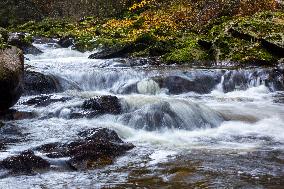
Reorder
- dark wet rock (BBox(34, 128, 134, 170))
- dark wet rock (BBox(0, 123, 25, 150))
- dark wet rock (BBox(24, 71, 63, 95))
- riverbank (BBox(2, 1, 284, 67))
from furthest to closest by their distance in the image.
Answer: riverbank (BBox(2, 1, 284, 67)) → dark wet rock (BBox(24, 71, 63, 95)) → dark wet rock (BBox(0, 123, 25, 150)) → dark wet rock (BBox(34, 128, 134, 170))

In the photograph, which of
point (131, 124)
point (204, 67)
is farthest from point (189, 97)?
point (131, 124)

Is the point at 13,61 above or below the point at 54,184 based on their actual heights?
above

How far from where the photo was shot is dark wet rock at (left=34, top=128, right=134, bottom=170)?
5.76m

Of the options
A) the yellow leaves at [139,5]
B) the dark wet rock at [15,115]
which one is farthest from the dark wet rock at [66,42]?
the dark wet rock at [15,115]

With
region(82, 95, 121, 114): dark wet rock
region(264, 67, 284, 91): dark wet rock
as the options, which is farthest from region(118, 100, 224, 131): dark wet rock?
region(264, 67, 284, 91): dark wet rock

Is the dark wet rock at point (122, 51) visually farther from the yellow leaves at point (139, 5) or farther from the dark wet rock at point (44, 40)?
the yellow leaves at point (139, 5)

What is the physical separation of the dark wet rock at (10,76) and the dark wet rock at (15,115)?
0.12m

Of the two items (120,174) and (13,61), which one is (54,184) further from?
(13,61)

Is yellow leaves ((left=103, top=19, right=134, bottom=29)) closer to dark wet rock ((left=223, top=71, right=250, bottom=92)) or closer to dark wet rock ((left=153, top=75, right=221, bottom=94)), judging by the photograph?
dark wet rock ((left=223, top=71, right=250, bottom=92))

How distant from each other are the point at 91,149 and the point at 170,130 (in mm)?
2225

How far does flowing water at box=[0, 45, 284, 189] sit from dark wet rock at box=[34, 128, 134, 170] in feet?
0.54

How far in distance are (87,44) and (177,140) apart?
1246 centimetres

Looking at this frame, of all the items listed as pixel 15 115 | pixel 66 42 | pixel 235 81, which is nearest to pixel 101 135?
pixel 15 115

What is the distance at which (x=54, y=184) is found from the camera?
5043mm
